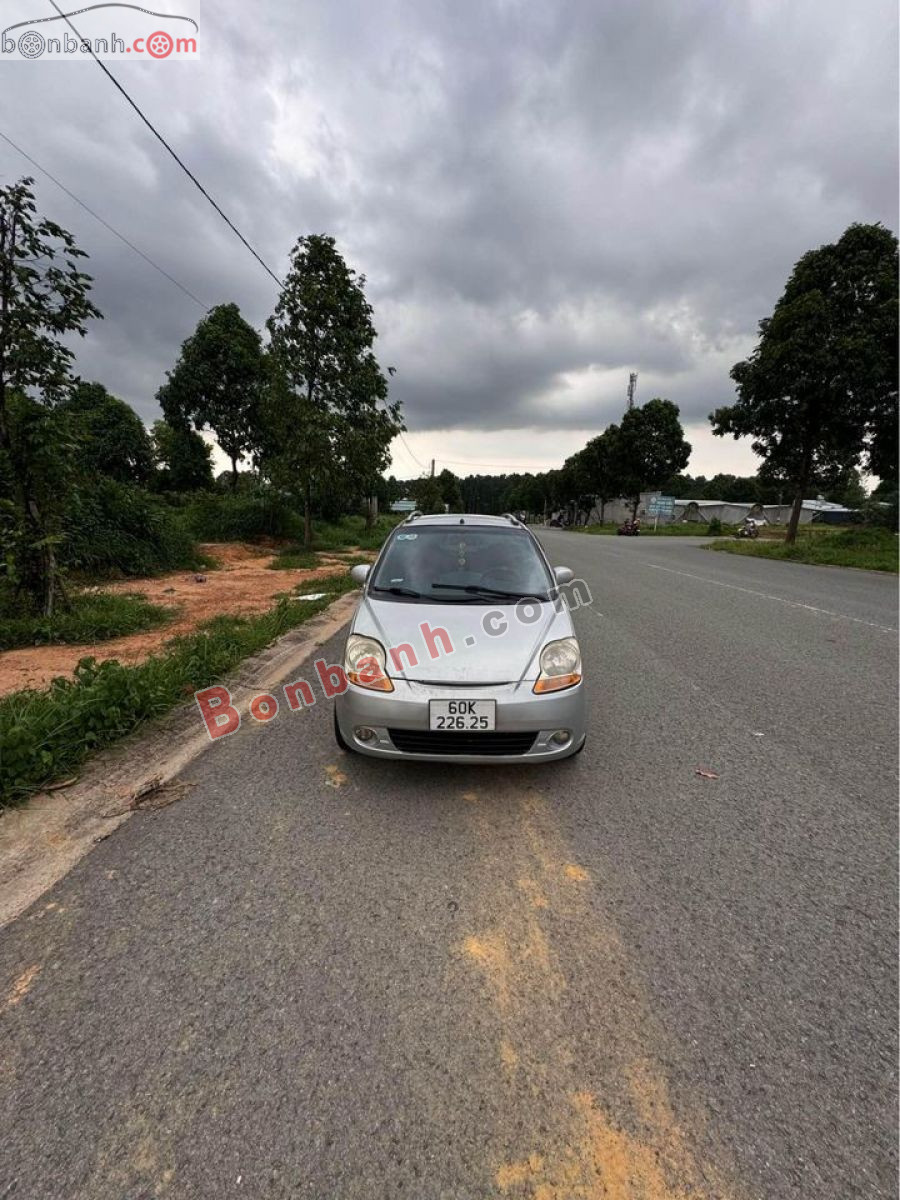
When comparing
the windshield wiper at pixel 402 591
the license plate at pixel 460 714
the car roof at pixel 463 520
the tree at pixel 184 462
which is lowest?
the license plate at pixel 460 714

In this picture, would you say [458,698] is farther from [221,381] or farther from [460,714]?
[221,381]

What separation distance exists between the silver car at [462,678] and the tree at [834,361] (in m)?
18.4

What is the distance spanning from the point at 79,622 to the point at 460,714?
4.84 metres

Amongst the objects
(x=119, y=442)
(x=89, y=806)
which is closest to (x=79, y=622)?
(x=89, y=806)

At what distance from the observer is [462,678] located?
8.58 feet

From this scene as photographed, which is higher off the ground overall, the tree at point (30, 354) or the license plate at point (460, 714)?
the tree at point (30, 354)

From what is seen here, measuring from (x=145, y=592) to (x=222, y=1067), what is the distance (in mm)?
7984

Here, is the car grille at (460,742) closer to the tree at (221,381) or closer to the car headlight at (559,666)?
the car headlight at (559,666)

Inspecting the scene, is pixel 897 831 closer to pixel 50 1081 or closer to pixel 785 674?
pixel 785 674

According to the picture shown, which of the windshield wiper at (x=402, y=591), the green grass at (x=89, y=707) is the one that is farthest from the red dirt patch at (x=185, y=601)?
the windshield wiper at (x=402, y=591)

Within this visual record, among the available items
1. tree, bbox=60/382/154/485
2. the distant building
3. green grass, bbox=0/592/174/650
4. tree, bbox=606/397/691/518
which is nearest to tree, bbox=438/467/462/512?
the distant building

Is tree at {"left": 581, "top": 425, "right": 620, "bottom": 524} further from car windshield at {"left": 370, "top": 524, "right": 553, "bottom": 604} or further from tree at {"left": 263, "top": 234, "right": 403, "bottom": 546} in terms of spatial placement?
car windshield at {"left": 370, "top": 524, "right": 553, "bottom": 604}

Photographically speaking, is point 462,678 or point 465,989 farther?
point 462,678

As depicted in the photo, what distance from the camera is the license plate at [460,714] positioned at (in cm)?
255
